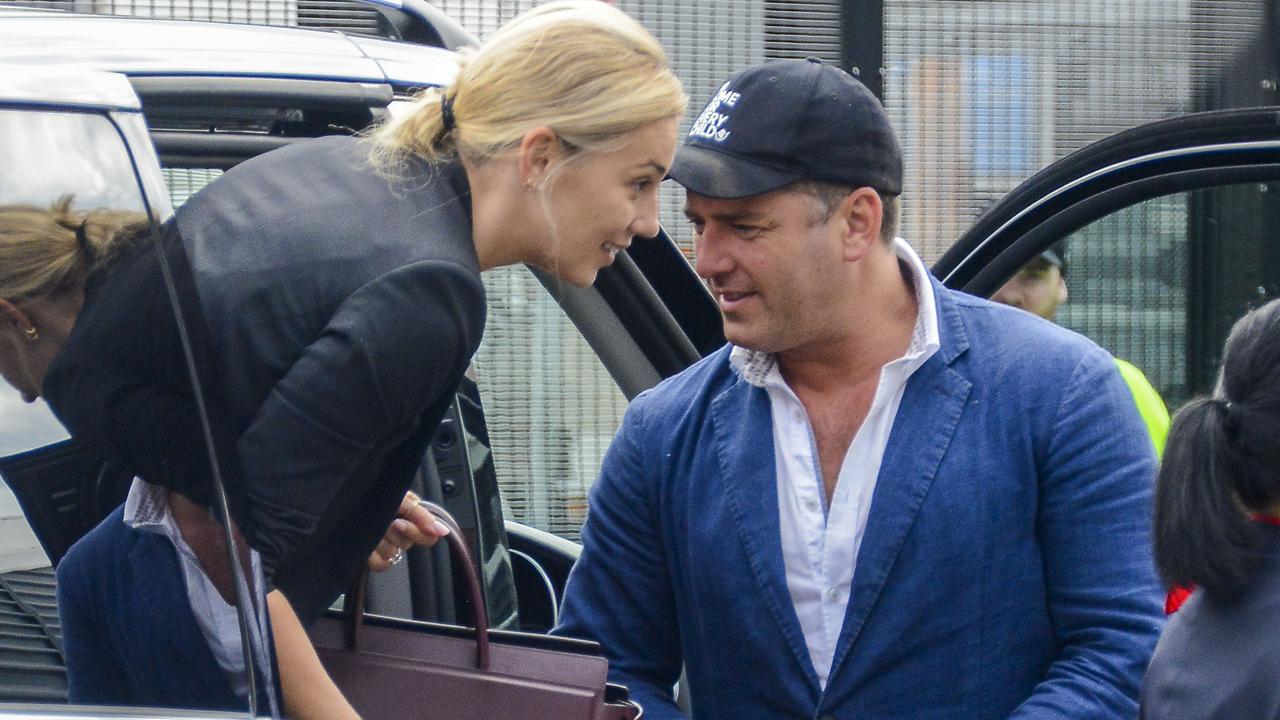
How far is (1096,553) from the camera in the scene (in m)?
2.07

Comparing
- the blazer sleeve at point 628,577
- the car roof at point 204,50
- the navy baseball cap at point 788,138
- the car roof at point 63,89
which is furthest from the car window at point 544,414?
the car roof at point 63,89

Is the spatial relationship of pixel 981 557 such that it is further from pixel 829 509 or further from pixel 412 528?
pixel 412 528

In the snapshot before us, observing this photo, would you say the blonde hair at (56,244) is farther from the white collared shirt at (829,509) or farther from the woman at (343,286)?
the white collared shirt at (829,509)

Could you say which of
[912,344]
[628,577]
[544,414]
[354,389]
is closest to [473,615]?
[628,577]

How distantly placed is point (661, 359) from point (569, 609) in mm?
660

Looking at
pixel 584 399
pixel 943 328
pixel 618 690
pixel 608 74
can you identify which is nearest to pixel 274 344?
pixel 608 74

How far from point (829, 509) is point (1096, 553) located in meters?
0.34

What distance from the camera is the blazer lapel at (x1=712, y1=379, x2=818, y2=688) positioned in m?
2.15

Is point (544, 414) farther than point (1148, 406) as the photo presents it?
Yes

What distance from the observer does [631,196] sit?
2.09 meters

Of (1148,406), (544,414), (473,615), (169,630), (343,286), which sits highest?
(343,286)

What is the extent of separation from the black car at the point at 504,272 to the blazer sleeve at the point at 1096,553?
0.93 metres

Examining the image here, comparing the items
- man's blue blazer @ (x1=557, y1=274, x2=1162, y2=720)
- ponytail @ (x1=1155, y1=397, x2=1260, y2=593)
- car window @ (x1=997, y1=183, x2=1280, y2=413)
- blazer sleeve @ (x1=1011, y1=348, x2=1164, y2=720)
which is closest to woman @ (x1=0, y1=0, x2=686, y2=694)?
man's blue blazer @ (x1=557, y1=274, x2=1162, y2=720)

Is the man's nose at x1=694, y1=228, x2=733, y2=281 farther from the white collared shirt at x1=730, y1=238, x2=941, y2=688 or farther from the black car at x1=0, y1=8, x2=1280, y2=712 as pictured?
the black car at x1=0, y1=8, x2=1280, y2=712
